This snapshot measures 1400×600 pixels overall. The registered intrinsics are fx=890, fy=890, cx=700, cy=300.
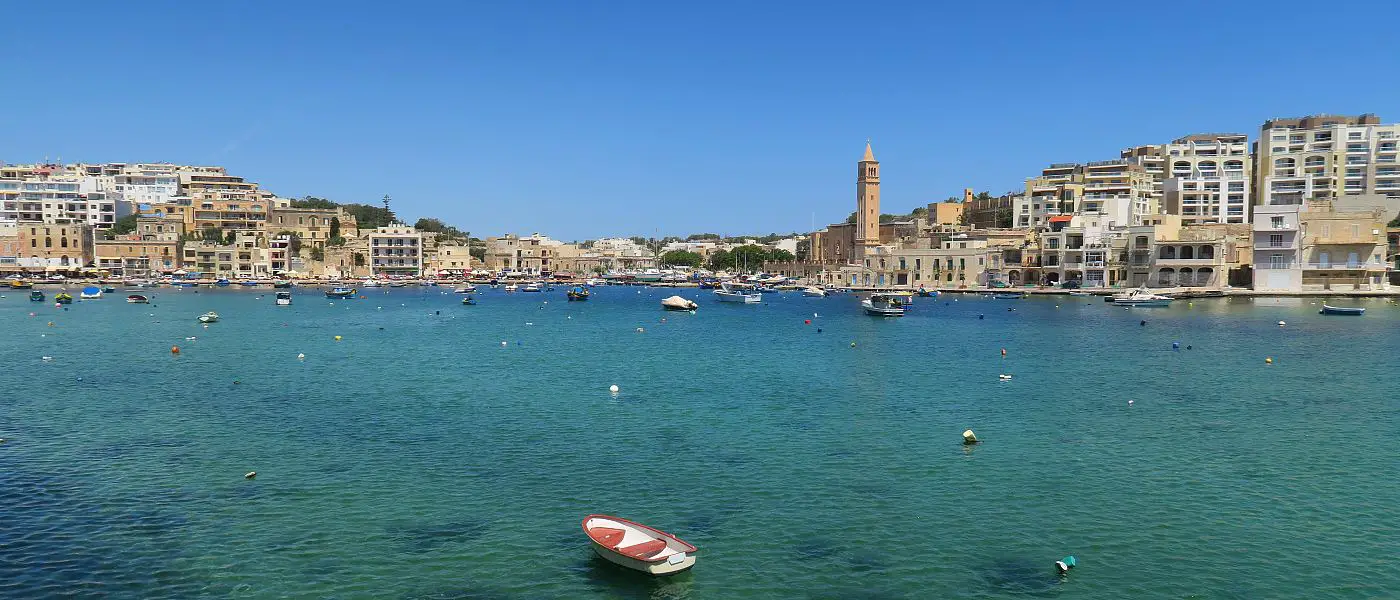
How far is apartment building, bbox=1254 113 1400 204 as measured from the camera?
314 ft

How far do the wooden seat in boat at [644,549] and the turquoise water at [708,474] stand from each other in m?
0.31

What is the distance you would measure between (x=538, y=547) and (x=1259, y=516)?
11.0 meters

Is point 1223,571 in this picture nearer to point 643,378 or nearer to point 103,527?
point 103,527

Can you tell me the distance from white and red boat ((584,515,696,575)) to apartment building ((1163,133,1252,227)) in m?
97.3

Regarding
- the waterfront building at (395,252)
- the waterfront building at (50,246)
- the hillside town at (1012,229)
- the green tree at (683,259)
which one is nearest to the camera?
the hillside town at (1012,229)

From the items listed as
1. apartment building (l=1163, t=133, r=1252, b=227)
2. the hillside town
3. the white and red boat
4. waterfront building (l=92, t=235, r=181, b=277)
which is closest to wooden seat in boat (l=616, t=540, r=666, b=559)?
the white and red boat

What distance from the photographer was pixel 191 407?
74.3 ft

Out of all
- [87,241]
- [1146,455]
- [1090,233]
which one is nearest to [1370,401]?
[1146,455]

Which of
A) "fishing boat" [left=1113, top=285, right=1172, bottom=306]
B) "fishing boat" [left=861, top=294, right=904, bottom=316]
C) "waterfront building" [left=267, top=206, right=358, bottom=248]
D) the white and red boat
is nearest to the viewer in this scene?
the white and red boat

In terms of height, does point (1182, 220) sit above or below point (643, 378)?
above

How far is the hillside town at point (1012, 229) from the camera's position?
82562mm

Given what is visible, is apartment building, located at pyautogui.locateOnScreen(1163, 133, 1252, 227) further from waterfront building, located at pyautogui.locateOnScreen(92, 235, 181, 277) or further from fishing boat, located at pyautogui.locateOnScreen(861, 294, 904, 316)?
waterfront building, located at pyautogui.locateOnScreen(92, 235, 181, 277)

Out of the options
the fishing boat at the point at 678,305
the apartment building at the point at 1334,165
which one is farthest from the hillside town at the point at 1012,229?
the fishing boat at the point at 678,305

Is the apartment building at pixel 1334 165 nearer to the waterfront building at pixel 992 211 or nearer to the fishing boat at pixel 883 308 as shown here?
the waterfront building at pixel 992 211
